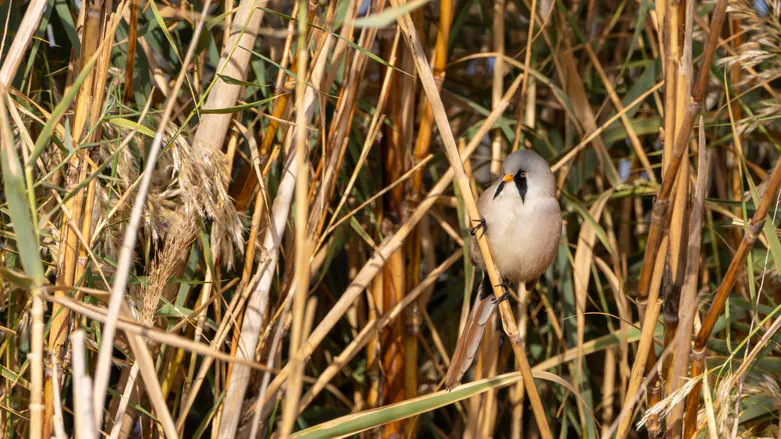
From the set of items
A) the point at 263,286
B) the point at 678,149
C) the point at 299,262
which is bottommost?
the point at 263,286

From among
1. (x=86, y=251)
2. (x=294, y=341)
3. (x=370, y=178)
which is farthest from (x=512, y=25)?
(x=294, y=341)

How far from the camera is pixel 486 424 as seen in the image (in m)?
1.90

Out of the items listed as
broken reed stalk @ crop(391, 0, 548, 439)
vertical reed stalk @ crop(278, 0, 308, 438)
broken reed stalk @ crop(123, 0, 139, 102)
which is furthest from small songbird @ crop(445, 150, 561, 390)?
vertical reed stalk @ crop(278, 0, 308, 438)

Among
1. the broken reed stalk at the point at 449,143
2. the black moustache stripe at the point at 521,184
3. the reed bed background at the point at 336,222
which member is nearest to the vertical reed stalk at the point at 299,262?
the reed bed background at the point at 336,222

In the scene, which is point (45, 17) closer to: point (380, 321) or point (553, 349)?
point (380, 321)

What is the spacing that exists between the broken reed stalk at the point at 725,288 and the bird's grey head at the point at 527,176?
0.66m

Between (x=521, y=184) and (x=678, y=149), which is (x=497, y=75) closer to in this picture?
(x=521, y=184)

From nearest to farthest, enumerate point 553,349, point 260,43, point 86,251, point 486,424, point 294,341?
point 294,341 → point 86,251 → point 486,424 → point 260,43 → point 553,349

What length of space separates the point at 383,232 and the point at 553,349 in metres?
0.62

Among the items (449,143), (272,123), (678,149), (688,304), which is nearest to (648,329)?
(688,304)

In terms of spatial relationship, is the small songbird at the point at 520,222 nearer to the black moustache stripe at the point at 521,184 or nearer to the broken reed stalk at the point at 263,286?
the black moustache stripe at the point at 521,184

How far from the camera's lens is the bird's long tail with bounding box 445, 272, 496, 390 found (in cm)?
174

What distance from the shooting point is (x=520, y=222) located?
6.81ft

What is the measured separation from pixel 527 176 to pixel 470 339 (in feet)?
1.51
